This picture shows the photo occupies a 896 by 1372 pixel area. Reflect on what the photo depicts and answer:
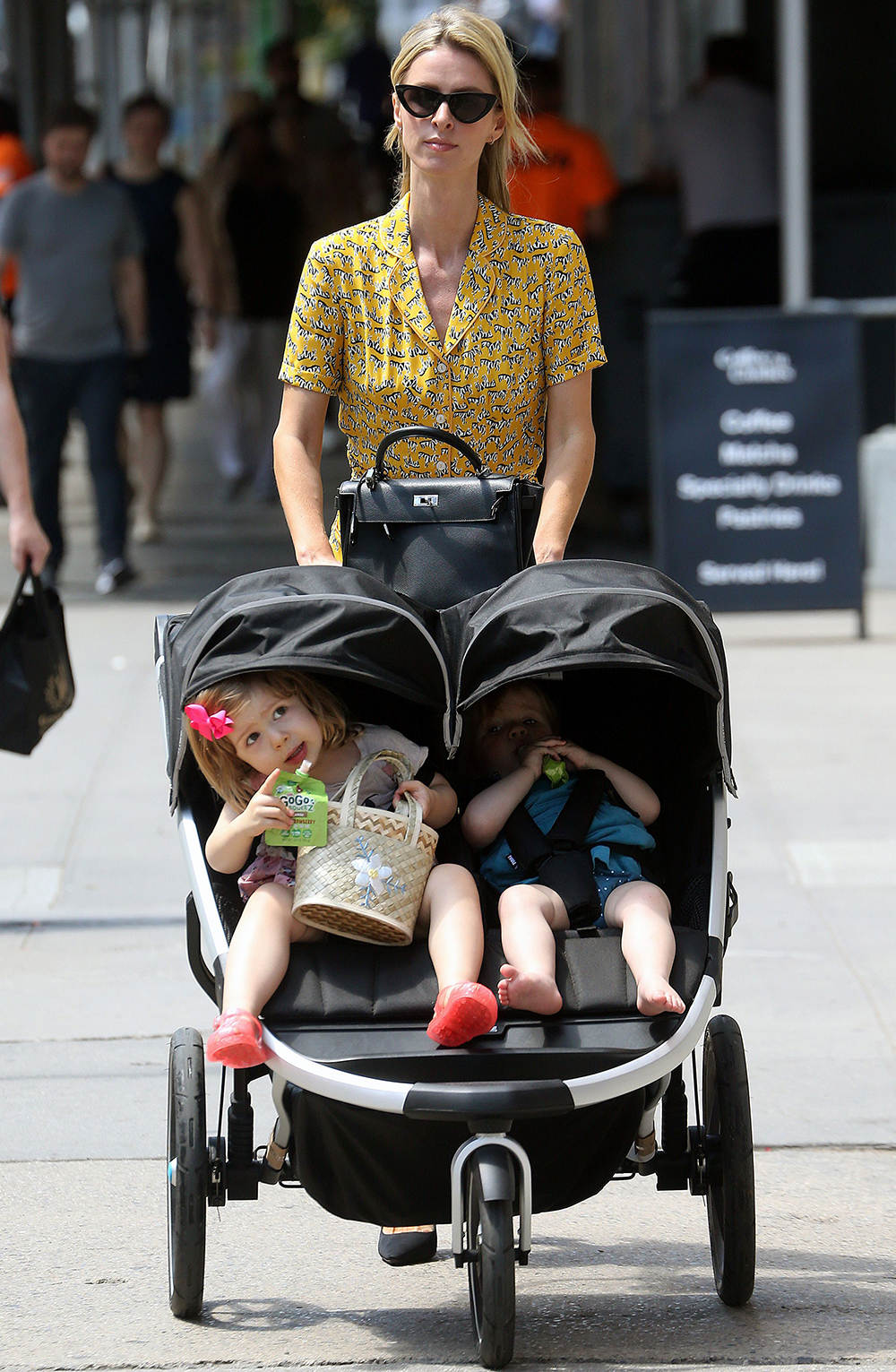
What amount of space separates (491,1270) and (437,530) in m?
1.39

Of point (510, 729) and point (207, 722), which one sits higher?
point (207, 722)

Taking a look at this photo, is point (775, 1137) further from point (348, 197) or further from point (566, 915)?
point (348, 197)

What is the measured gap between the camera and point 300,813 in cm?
336

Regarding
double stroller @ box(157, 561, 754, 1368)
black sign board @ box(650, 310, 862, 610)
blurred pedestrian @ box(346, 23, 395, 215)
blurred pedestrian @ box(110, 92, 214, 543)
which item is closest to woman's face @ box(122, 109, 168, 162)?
blurred pedestrian @ box(110, 92, 214, 543)

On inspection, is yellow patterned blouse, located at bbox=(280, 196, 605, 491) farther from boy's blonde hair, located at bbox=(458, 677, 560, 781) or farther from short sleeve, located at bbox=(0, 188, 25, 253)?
short sleeve, located at bbox=(0, 188, 25, 253)

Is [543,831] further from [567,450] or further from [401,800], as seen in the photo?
[567,450]

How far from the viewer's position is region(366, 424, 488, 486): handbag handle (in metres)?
3.76

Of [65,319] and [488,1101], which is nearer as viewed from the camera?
[488,1101]

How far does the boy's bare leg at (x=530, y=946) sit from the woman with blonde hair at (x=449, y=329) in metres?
0.71

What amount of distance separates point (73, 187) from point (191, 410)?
9428 millimetres

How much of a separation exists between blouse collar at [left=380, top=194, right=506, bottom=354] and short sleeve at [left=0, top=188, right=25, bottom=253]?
6245mm

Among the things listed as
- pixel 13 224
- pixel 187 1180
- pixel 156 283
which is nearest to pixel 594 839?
pixel 187 1180

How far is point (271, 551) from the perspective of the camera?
1145cm

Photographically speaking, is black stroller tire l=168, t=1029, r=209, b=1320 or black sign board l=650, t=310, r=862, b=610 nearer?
black stroller tire l=168, t=1029, r=209, b=1320
